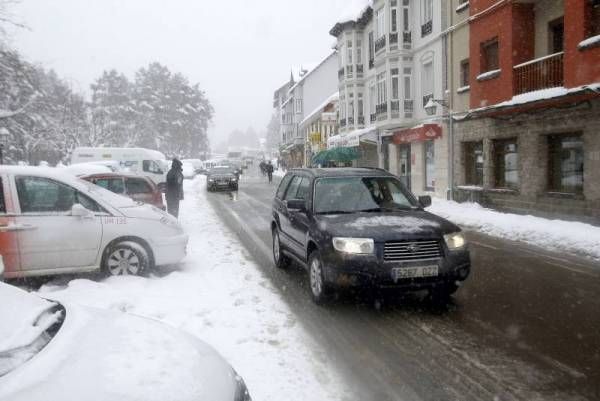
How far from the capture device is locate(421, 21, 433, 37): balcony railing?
76.6 ft

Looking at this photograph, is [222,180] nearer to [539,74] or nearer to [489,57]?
[489,57]

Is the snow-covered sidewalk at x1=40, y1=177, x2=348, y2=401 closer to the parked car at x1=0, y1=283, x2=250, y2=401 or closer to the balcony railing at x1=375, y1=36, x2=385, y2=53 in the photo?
the parked car at x1=0, y1=283, x2=250, y2=401

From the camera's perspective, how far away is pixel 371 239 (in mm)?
5738

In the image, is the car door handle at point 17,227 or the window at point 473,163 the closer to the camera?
the car door handle at point 17,227

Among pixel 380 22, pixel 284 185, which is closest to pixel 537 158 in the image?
pixel 284 185

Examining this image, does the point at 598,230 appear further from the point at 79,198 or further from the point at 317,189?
the point at 79,198

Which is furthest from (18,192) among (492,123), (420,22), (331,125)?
(331,125)

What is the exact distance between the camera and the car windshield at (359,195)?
6883 mm

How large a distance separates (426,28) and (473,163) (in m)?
7.51

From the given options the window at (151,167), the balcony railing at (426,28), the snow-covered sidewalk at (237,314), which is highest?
the balcony railing at (426,28)

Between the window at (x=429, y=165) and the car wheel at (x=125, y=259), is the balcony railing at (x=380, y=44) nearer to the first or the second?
the window at (x=429, y=165)

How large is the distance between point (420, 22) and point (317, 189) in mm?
20229

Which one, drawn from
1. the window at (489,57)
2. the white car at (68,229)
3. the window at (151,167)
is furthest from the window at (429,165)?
the white car at (68,229)

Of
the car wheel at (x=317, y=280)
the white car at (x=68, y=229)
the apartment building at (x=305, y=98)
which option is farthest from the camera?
the apartment building at (x=305, y=98)
